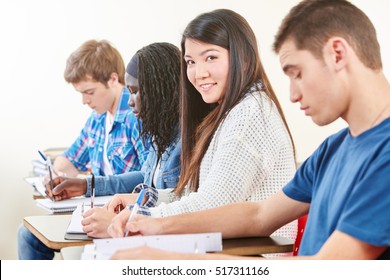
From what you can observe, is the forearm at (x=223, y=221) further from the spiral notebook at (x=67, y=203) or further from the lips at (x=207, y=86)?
the spiral notebook at (x=67, y=203)

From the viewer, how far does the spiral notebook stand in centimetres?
205

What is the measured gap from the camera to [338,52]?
1052mm

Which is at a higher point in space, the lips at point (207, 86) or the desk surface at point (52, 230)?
the lips at point (207, 86)

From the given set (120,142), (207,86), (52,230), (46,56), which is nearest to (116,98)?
(120,142)

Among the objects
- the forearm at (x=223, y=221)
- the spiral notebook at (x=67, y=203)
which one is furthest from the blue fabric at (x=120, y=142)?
the forearm at (x=223, y=221)

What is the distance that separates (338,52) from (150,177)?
3.79ft

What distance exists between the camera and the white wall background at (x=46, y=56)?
12.0ft

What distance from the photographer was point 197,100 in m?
1.90

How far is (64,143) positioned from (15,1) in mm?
854

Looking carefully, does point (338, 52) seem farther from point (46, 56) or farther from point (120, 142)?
point (46, 56)

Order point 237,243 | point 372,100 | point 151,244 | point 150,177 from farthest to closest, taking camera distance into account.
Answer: point 150,177, point 237,243, point 151,244, point 372,100

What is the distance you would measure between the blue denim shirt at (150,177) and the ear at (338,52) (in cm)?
99

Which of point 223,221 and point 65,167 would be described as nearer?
point 223,221
